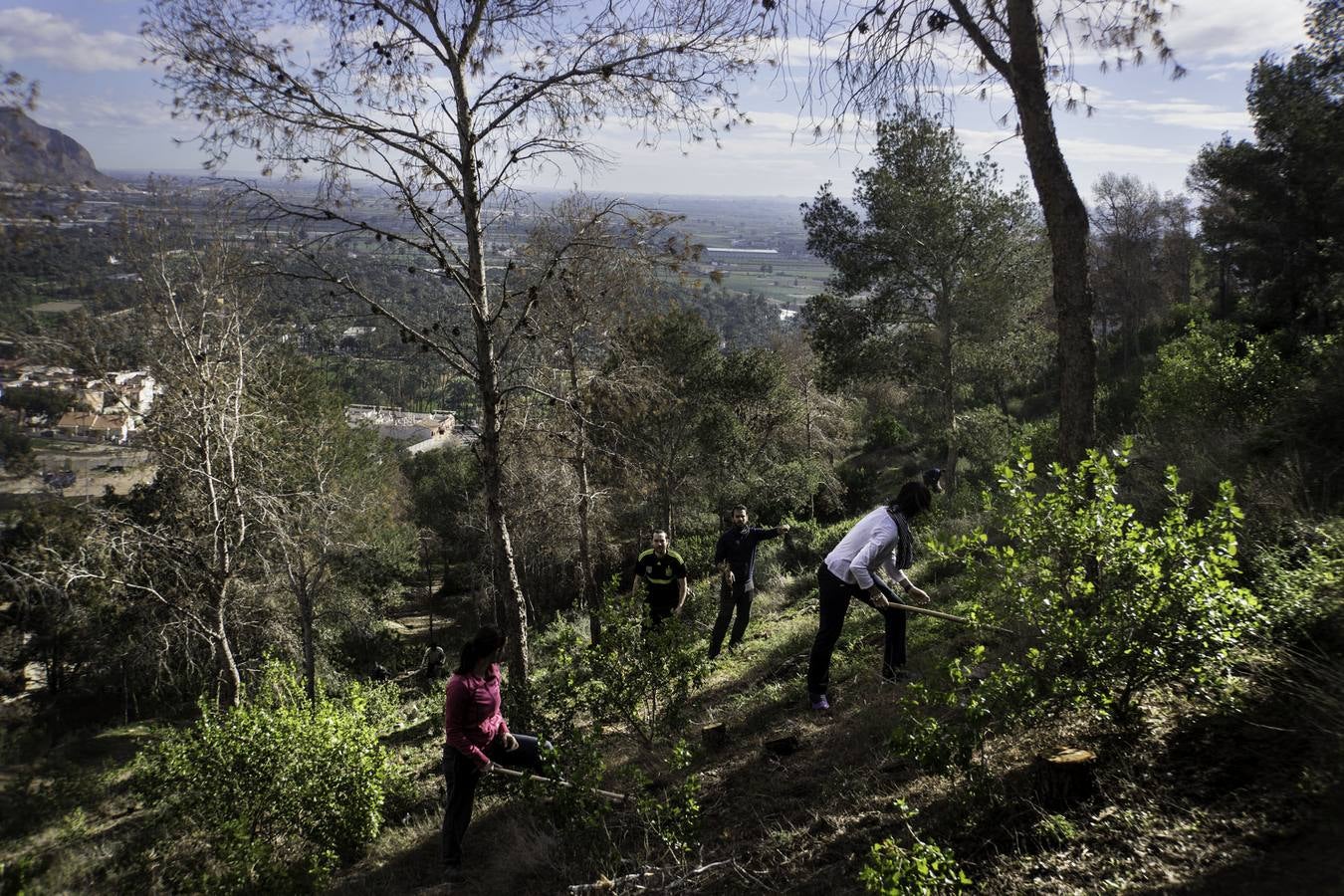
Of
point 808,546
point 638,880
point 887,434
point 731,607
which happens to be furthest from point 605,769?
point 887,434

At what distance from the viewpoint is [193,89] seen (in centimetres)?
554

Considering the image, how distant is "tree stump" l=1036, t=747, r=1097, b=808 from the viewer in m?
3.21

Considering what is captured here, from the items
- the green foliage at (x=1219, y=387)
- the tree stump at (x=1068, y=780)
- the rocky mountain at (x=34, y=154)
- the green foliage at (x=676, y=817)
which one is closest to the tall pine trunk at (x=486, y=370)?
the green foliage at (x=676, y=817)

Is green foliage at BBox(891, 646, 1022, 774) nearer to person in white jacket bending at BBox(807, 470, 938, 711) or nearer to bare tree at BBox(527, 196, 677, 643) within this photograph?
person in white jacket bending at BBox(807, 470, 938, 711)

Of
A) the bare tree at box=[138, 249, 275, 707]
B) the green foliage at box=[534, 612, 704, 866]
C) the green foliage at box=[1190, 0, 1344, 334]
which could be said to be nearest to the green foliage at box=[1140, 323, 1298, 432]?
the green foliage at box=[1190, 0, 1344, 334]

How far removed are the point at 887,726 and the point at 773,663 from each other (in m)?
2.62

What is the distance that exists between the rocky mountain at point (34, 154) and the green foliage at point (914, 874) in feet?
18.4

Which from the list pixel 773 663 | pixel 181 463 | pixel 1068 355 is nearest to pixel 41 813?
pixel 181 463

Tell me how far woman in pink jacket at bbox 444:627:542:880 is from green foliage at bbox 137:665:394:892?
2.77ft

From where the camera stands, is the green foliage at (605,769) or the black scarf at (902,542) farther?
the black scarf at (902,542)

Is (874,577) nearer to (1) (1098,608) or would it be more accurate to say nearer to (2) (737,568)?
(1) (1098,608)

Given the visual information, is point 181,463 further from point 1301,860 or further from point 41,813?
point 1301,860

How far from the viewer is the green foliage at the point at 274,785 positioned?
4992 mm

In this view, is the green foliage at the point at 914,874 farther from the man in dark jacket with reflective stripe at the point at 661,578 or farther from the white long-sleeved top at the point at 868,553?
the man in dark jacket with reflective stripe at the point at 661,578
